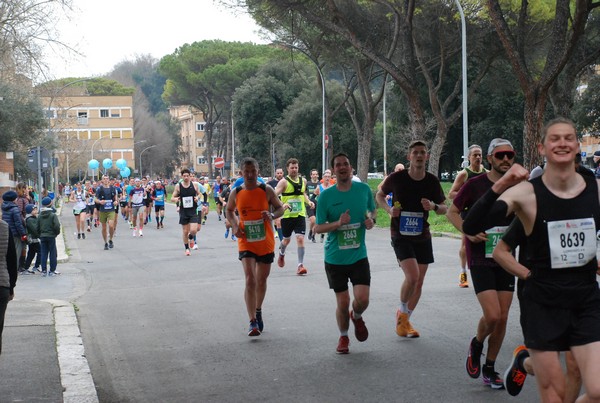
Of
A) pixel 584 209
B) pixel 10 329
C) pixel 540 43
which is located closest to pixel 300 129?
pixel 540 43

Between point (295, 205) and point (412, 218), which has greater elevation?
point (412, 218)

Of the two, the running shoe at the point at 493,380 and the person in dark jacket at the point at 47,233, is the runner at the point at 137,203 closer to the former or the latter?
the person in dark jacket at the point at 47,233

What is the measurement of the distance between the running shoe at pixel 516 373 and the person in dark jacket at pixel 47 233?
13.4 metres

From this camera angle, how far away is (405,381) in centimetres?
716

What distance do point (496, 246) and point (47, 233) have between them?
46.0 ft

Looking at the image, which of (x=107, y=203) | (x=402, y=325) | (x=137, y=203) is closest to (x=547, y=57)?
(x=107, y=203)

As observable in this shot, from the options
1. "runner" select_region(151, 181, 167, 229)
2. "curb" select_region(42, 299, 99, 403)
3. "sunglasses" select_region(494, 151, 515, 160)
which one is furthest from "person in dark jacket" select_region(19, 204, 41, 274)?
"runner" select_region(151, 181, 167, 229)

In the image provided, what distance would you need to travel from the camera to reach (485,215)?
503cm

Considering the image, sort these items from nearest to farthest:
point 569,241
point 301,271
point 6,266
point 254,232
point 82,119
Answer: point 569,241, point 6,266, point 254,232, point 301,271, point 82,119

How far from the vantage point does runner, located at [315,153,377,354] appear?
833 centimetres

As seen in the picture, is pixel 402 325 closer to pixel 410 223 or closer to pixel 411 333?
pixel 411 333

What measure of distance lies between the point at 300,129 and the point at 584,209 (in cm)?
6082

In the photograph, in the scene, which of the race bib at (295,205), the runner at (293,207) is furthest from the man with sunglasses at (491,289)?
the race bib at (295,205)

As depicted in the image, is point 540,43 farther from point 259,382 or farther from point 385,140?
point 259,382
